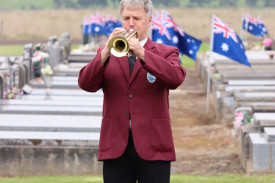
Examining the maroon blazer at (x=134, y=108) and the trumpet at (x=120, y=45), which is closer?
the trumpet at (x=120, y=45)

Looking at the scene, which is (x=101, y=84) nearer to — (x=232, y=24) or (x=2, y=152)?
(x=2, y=152)

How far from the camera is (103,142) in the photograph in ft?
16.6

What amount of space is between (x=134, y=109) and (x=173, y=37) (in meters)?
17.2

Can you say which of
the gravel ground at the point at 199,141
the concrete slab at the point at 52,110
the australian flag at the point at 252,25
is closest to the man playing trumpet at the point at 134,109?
the gravel ground at the point at 199,141

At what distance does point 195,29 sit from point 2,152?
223 feet

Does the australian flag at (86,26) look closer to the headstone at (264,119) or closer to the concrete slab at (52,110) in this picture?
the concrete slab at (52,110)

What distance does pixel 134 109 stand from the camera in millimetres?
5012

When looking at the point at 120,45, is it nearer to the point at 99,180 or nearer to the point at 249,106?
the point at 99,180

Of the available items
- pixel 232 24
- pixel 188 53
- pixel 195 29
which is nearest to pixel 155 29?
pixel 188 53

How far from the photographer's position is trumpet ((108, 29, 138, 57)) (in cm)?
455

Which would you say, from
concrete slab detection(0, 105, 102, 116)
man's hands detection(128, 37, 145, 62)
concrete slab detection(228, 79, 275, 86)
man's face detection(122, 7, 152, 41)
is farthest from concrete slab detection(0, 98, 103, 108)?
man's hands detection(128, 37, 145, 62)

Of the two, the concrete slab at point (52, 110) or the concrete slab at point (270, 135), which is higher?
the concrete slab at point (270, 135)

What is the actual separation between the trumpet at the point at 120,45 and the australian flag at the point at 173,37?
54.2 ft

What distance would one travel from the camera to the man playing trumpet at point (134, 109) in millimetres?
4902
